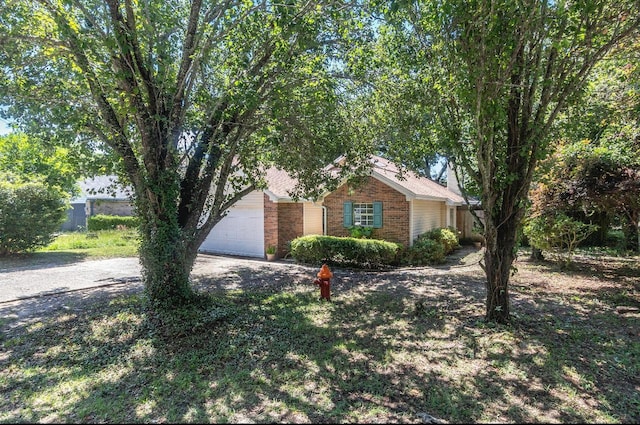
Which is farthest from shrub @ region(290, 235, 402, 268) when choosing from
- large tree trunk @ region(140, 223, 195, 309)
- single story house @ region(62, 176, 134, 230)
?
single story house @ region(62, 176, 134, 230)

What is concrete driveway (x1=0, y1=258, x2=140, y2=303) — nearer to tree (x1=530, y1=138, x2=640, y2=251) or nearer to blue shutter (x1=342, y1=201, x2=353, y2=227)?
A: blue shutter (x1=342, y1=201, x2=353, y2=227)

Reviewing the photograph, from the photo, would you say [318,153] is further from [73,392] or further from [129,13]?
[73,392]

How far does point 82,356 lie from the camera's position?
16.0ft

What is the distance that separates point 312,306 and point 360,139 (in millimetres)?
4049

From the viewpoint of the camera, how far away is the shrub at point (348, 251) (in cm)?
1223

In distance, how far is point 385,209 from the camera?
14297 millimetres

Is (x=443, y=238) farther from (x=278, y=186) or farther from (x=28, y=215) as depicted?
(x=28, y=215)

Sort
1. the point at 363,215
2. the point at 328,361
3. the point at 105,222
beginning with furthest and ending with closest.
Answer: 1. the point at 105,222
2. the point at 363,215
3. the point at 328,361

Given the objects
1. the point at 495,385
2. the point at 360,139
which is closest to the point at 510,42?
the point at 360,139

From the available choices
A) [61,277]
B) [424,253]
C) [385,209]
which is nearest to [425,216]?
[385,209]

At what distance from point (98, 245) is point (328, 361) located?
17.3 metres

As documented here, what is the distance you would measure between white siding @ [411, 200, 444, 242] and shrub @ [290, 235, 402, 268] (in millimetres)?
A: 1991

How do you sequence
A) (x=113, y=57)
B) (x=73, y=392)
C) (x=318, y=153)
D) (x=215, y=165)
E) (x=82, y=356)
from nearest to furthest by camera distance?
(x=73, y=392) < (x=82, y=356) < (x=113, y=57) < (x=215, y=165) < (x=318, y=153)

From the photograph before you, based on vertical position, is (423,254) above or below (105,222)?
below
